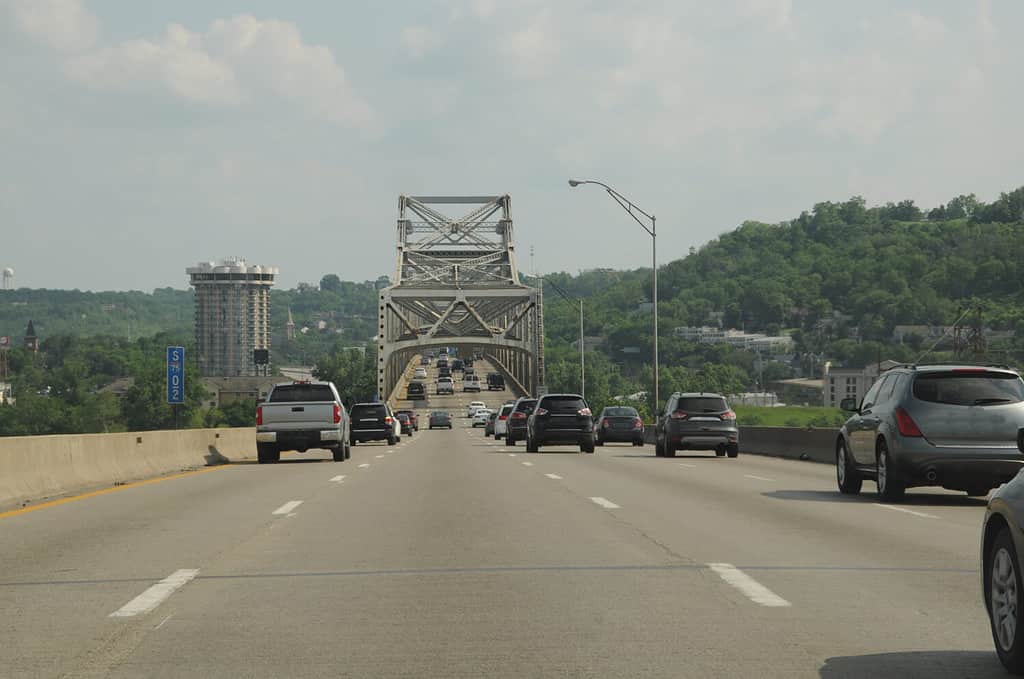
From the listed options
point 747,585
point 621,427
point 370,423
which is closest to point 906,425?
point 747,585

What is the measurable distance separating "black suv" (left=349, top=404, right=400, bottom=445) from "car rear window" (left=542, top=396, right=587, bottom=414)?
33.6 ft

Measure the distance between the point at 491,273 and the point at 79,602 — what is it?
536ft

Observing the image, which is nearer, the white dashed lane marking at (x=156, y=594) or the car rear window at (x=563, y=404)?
the white dashed lane marking at (x=156, y=594)

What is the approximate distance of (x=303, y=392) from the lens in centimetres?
3319

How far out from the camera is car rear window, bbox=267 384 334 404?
32.9 metres

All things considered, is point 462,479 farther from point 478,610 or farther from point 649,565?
point 478,610

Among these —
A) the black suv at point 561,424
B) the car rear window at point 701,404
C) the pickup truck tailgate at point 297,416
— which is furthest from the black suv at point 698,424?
the pickup truck tailgate at point 297,416

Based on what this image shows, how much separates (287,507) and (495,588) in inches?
308

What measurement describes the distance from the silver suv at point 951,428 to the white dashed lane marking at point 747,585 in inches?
266

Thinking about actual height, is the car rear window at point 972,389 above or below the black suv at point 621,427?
above

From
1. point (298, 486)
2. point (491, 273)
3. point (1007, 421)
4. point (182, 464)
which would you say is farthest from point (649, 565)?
point (491, 273)

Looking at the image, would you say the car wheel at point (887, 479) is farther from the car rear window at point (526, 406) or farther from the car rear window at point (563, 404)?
the car rear window at point (526, 406)

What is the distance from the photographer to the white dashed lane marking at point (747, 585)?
29.5 ft

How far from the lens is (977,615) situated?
27.8 ft
